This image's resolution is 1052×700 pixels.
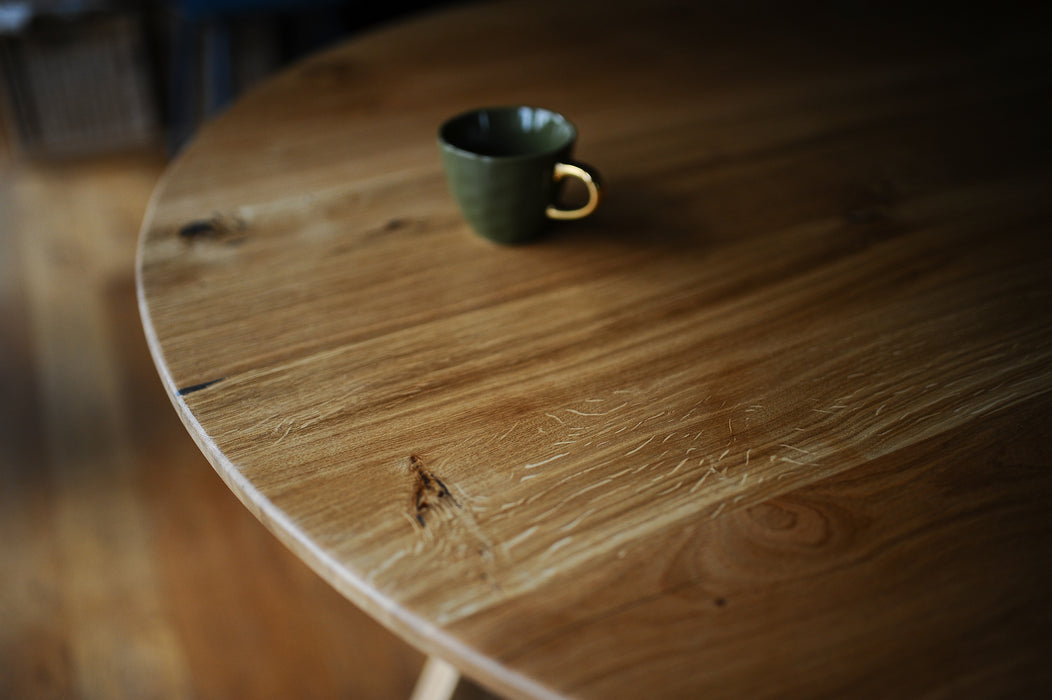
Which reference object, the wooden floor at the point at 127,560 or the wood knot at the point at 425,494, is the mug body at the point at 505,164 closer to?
the wood knot at the point at 425,494

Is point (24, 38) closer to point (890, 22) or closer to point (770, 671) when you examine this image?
point (890, 22)

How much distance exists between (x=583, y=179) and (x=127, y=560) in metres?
0.80

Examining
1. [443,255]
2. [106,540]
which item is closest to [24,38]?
[106,540]

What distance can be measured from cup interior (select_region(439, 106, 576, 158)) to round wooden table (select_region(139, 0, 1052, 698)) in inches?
2.0

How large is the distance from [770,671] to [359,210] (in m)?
0.41

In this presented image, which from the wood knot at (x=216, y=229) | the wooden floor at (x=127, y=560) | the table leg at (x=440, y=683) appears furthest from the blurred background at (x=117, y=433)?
the wood knot at (x=216, y=229)

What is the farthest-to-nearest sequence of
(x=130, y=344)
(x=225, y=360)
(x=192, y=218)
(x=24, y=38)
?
(x=24, y=38) → (x=130, y=344) → (x=192, y=218) → (x=225, y=360)

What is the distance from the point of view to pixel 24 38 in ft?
5.68

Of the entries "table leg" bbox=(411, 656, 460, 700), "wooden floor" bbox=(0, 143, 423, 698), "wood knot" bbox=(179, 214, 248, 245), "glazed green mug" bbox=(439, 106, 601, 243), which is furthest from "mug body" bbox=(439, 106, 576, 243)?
"wooden floor" bbox=(0, 143, 423, 698)

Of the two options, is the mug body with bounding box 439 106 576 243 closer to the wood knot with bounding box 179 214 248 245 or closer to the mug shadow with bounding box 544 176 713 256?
the mug shadow with bounding box 544 176 713 256

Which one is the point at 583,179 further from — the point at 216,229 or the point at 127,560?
the point at 127,560

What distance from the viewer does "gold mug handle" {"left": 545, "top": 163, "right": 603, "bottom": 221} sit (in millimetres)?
500

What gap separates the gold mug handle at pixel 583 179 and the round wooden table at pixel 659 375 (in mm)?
23

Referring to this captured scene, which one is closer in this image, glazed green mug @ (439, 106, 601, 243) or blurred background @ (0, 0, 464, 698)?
glazed green mug @ (439, 106, 601, 243)
